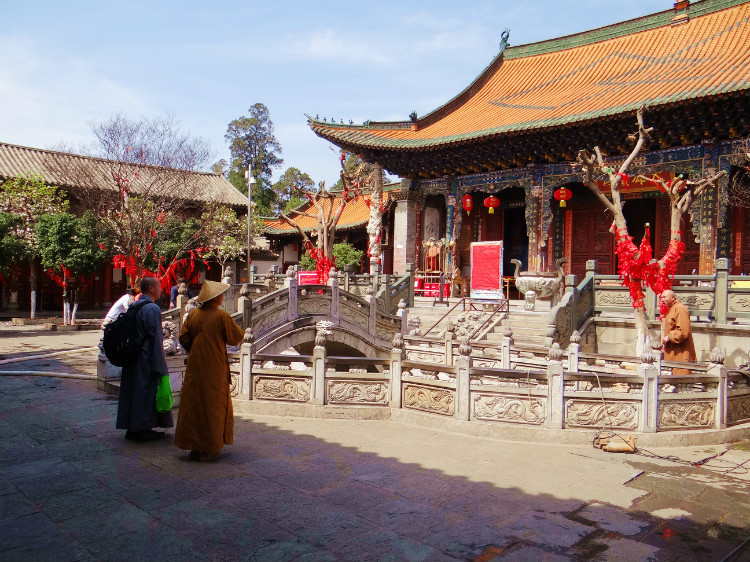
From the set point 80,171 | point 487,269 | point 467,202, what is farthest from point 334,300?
point 80,171

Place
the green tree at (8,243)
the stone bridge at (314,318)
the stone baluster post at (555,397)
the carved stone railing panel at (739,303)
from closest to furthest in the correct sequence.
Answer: the stone baluster post at (555,397), the carved stone railing panel at (739,303), the stone bridge at (314,318), the green tree at (8,243)

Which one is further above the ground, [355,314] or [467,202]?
[467,202]

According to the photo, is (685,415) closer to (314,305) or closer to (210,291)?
(210,291)

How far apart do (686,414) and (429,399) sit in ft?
9.57

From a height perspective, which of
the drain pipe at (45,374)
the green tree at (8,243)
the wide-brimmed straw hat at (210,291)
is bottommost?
the drain pipe at (45,374)

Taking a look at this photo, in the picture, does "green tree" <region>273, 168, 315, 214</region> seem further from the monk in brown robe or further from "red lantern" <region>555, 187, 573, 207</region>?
the monk in brown robe

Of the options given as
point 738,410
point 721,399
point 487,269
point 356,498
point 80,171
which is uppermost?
point 80,171

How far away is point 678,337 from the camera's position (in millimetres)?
7332

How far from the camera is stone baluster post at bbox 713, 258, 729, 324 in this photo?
403 inches

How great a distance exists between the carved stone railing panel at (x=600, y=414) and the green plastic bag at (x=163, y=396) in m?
4.22

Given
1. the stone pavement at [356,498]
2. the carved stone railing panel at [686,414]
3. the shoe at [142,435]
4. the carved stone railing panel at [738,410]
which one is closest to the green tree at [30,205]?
the stone pavement at [356,498]

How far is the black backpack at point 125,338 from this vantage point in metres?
5.31

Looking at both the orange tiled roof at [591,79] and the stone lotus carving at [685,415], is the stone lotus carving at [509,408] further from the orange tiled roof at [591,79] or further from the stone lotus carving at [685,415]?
the orange tiled roof at [591,79]

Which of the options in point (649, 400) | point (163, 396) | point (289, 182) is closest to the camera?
point (163, 396)
